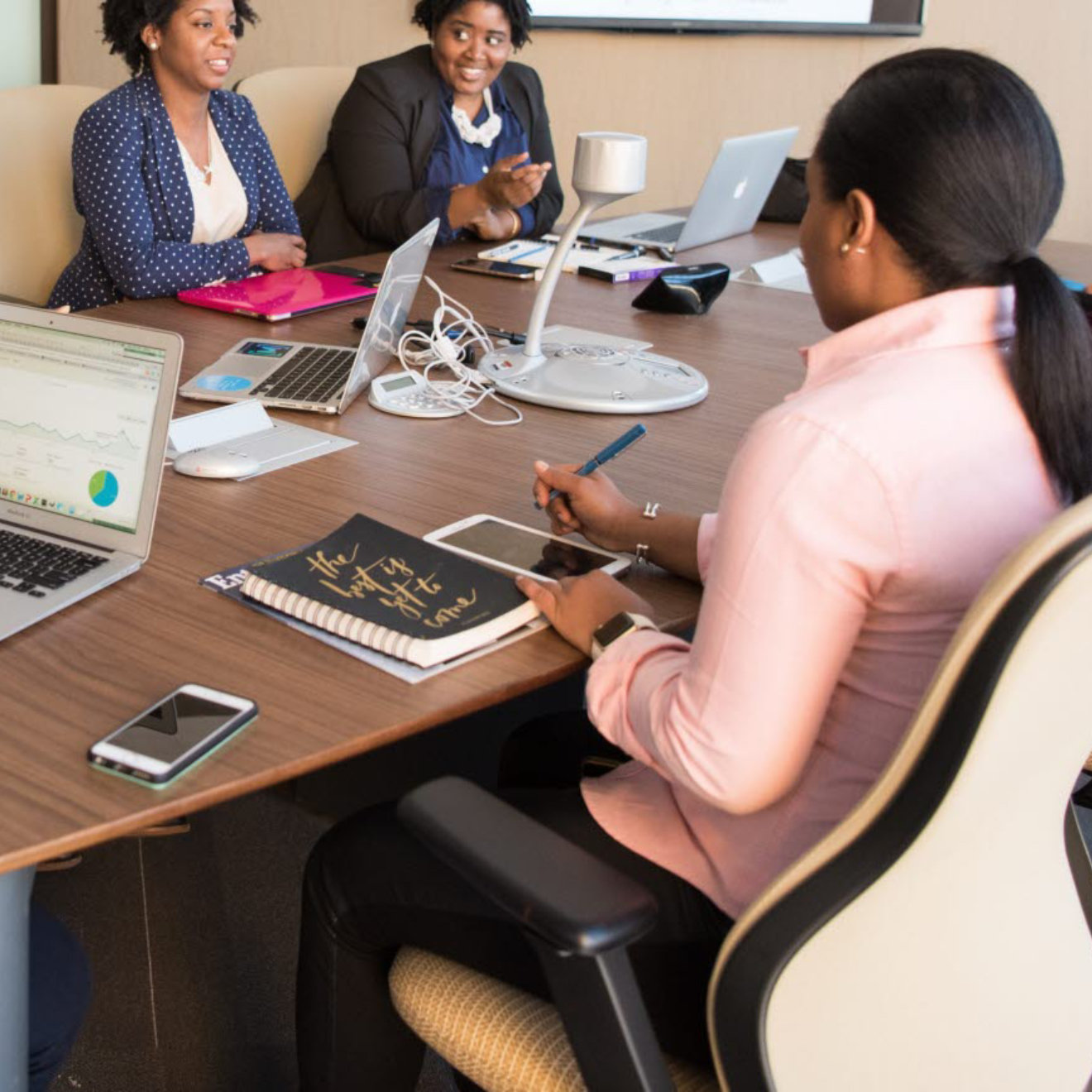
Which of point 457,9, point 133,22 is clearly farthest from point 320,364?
point 457,9

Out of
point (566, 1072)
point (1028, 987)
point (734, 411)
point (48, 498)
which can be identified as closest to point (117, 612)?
point (48, 498)

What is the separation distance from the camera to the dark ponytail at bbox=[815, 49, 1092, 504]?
95cm

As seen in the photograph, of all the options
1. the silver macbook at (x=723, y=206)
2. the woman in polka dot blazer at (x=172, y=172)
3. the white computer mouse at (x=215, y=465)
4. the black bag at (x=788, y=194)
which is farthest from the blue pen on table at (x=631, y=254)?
the white computer mouse at (x=215, y=465)

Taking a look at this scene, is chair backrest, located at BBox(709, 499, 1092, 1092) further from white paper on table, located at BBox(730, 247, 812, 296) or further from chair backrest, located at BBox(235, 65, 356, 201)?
chair backrest, located at BBox(235, 65, 356, 201)

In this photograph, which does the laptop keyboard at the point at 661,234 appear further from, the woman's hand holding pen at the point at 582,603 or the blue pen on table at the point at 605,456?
the woman's hand holding pen at the point at 582,603

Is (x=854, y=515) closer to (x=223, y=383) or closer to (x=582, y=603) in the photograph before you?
(x=582, y=603)

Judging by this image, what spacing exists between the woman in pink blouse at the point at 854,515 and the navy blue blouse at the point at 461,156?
186 centimetres

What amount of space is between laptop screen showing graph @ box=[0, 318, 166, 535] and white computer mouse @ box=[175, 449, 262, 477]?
0.24m

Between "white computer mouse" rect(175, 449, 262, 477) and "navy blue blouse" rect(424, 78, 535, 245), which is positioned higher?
"navy blue blouse" rect(424, 78, 535, 245)

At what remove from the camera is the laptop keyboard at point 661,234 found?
2.93 metres

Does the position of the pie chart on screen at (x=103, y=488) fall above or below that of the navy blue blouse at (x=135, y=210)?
below

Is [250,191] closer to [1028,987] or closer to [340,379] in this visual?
[340,379]

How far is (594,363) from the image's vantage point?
1.98 meters

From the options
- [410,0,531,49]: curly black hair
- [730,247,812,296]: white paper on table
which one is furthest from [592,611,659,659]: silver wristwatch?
[410,0,531,49]: curly black hair
